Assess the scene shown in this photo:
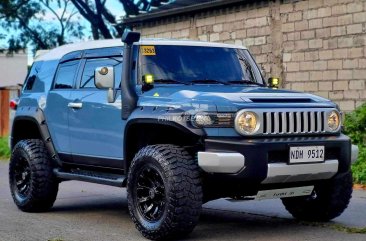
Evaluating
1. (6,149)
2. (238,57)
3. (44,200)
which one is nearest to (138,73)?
(238,57)

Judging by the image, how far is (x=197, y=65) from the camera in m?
8.29

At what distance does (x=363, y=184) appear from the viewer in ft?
40.1

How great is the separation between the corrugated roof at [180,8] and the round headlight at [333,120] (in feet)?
34.0

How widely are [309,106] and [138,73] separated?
1800mm

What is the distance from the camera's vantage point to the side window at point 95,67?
27.0 feet

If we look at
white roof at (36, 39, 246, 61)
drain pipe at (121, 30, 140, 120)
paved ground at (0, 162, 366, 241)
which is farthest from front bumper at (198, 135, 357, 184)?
white roof at (36, 39, 246, 61)

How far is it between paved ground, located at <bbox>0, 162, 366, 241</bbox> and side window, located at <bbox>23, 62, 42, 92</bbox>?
1524 millimetres

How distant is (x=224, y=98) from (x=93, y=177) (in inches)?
79.2

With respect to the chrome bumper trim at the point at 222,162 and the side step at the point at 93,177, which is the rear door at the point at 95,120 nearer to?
the side step at the point at 93,177

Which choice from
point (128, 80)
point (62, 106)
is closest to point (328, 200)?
point (128, 80)

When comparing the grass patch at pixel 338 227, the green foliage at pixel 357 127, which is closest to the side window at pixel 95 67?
the grass patch at pixel 338 227

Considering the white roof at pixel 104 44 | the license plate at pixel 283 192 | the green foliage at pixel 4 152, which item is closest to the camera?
the license plate at pixel 283 192

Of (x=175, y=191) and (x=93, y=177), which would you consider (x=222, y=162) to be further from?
(x=93, y=177)

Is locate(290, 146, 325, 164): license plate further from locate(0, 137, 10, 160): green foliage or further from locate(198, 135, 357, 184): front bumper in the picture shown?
locate(0, 137, 10, 160): green foliage
